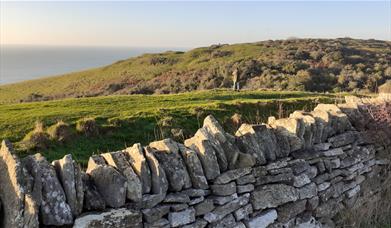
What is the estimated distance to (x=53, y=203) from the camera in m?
3.76

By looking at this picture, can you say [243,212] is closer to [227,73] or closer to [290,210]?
[290,210]

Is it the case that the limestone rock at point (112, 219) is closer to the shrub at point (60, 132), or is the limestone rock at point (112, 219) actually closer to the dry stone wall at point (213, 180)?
the dry stone wall at point (213, 180)

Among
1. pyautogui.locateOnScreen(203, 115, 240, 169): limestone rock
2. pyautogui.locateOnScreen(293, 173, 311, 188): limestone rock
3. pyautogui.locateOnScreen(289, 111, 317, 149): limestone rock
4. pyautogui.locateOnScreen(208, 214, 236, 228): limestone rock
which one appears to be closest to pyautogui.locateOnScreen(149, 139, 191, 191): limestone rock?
pyautogui.locateOnScreen(208, 214, 236, 228): limestone rock

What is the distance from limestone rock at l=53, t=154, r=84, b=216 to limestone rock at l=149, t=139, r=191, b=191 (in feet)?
2.85

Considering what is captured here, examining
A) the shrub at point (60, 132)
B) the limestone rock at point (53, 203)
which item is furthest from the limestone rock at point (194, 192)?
the shrub at point (60, 132)

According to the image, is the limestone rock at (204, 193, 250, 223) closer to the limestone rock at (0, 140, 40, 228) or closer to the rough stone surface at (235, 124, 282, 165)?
the rough stone surface at (235, 124, 282, 165)

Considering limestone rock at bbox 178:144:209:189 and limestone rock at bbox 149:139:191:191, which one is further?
limestone rock at bbox 178:144:209:189

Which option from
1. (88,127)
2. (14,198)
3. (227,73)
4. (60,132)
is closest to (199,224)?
(14,198)

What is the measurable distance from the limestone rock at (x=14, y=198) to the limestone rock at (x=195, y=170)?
1.59 meters

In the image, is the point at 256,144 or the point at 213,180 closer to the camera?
the point at 213,180

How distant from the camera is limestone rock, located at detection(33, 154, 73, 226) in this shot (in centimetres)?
371

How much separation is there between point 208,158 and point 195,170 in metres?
0.20

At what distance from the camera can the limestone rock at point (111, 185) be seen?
4105mm

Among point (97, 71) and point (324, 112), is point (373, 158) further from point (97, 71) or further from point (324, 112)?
point (97, 71)
